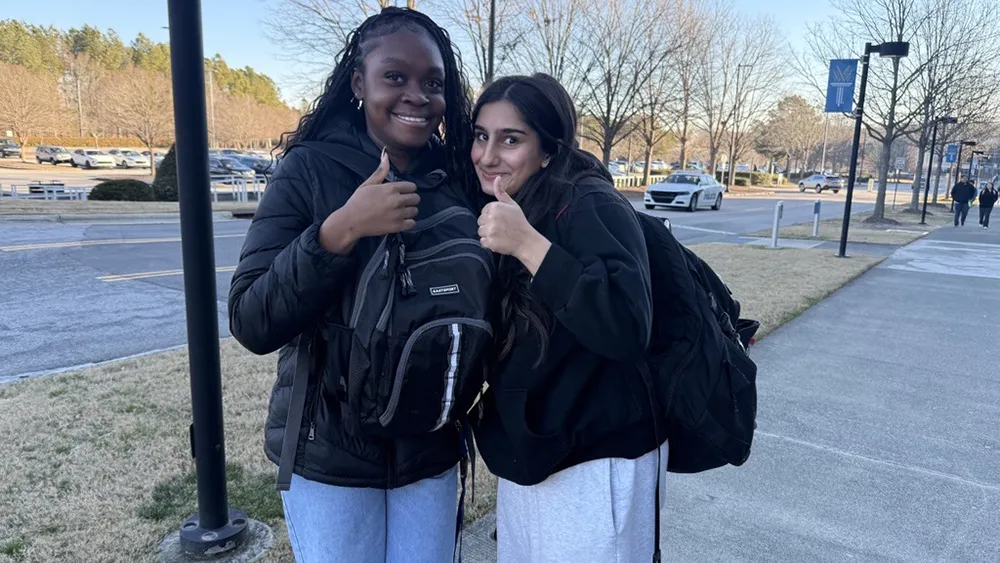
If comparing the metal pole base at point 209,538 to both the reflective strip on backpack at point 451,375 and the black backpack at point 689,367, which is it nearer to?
the reflective strip on backpack at point 451,375

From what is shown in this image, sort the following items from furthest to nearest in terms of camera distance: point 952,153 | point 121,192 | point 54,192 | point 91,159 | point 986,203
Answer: point 91,159 < point 952,153 < point 986,203 < point 54,192 < point 121,192

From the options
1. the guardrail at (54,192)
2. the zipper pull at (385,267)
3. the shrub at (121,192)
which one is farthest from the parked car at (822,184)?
the zipper pull at (385,267)

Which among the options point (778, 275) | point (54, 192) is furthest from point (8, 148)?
point (778, 275)

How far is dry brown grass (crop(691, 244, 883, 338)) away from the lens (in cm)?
701

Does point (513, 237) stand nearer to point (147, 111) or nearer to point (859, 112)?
point (859, 112)

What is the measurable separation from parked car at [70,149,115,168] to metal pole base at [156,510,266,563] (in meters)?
51.0

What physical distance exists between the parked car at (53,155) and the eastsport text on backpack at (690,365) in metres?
55.5

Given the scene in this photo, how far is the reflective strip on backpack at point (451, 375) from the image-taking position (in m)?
1.36

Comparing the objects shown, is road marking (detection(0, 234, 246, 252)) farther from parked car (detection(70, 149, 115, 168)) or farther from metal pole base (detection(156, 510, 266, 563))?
parked car (detection(70, 149, 115, 168))

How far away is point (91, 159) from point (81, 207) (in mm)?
33947

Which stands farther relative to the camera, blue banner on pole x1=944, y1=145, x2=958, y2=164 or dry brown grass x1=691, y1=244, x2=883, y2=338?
blue banner on pole x1=944, y1=145, x2=958, y2=164

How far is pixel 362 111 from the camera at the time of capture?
1628 millimetres

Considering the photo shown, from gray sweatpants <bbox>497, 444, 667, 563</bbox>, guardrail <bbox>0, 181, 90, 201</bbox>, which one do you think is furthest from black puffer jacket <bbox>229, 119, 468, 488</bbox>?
guardrail <bbox>0, 181, 90, 201</bbox>

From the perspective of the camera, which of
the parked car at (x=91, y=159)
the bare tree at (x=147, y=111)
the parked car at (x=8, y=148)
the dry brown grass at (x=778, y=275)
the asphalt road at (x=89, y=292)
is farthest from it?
the parked car at (x=8, y=148)
